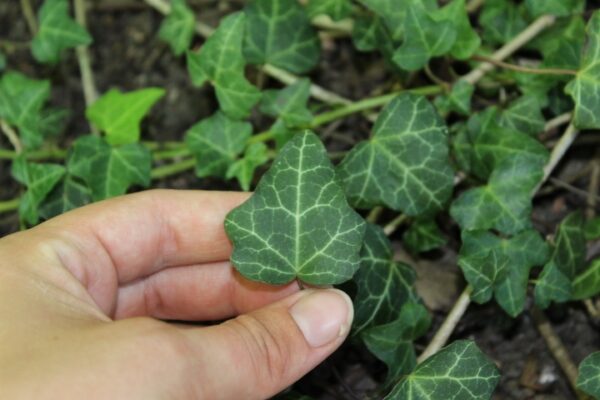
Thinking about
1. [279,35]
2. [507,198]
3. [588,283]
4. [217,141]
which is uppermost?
[279,35]

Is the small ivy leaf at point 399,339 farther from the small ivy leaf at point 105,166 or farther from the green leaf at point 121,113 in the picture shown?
the green leaf at point 121,113

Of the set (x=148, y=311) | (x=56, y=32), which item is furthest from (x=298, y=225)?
(x=56, y=32)

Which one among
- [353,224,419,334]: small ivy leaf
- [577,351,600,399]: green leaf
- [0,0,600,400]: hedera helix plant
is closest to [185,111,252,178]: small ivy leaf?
[0,0,600,400]: hedera helix plant

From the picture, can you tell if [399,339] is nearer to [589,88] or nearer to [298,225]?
[298,225]

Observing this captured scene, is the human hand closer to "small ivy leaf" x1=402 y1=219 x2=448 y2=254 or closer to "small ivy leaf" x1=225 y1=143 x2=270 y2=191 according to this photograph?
"small ivy leaf" x1=225 y1=143 x2=270 y2=191

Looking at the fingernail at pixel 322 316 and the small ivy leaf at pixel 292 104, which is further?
the small ivy leaf at pixel 292 104

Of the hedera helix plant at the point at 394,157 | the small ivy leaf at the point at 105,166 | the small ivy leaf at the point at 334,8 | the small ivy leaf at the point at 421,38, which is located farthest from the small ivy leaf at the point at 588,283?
the small ivy leaf at the point at 105,166
